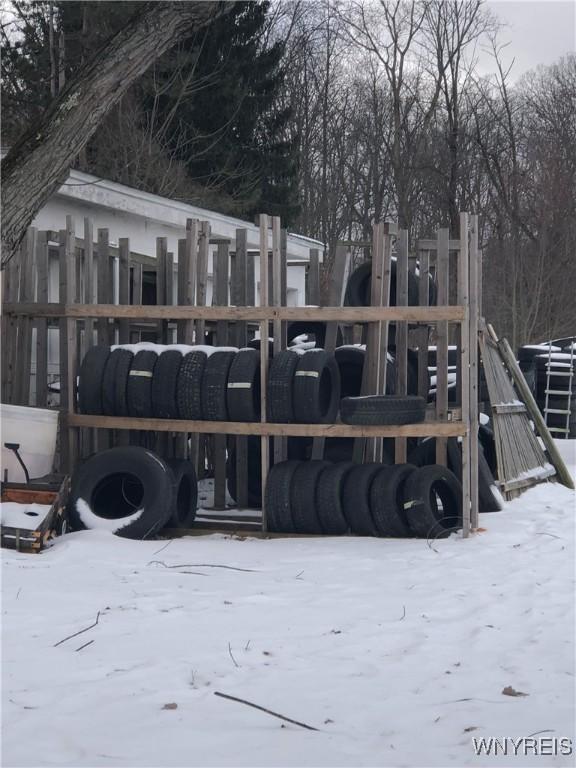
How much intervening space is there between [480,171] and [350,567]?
95.6ft

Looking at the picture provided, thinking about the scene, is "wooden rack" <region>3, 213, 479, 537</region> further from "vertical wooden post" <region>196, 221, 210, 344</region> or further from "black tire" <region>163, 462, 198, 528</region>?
"black tire" <region>163, 462, 198, 528</region>

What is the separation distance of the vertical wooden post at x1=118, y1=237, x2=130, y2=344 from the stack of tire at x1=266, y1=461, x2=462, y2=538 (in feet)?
6.99

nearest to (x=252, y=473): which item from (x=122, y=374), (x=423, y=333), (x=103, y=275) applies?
(x=122, y=374)

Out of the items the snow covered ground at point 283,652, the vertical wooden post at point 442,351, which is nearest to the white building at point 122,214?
the vertical wooden post at point 442,351

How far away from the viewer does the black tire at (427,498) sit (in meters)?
8.11

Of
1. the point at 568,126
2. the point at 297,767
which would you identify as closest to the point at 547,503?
the point at 297,767

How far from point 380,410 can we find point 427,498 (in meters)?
0.83

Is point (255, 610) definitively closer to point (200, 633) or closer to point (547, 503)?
point (200, 633)

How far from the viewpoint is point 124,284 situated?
9.30m

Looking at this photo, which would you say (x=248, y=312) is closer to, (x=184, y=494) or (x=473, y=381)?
(x=184, y=494)

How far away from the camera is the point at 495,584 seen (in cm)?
662

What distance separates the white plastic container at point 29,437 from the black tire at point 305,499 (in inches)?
84.5

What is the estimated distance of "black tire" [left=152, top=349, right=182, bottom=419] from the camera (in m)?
8.39

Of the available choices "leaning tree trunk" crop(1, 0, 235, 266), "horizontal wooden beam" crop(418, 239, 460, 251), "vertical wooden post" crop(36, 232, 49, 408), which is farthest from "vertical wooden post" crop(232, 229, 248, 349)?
"leaning tree trunk" crop(1, 0, 235, 266)
